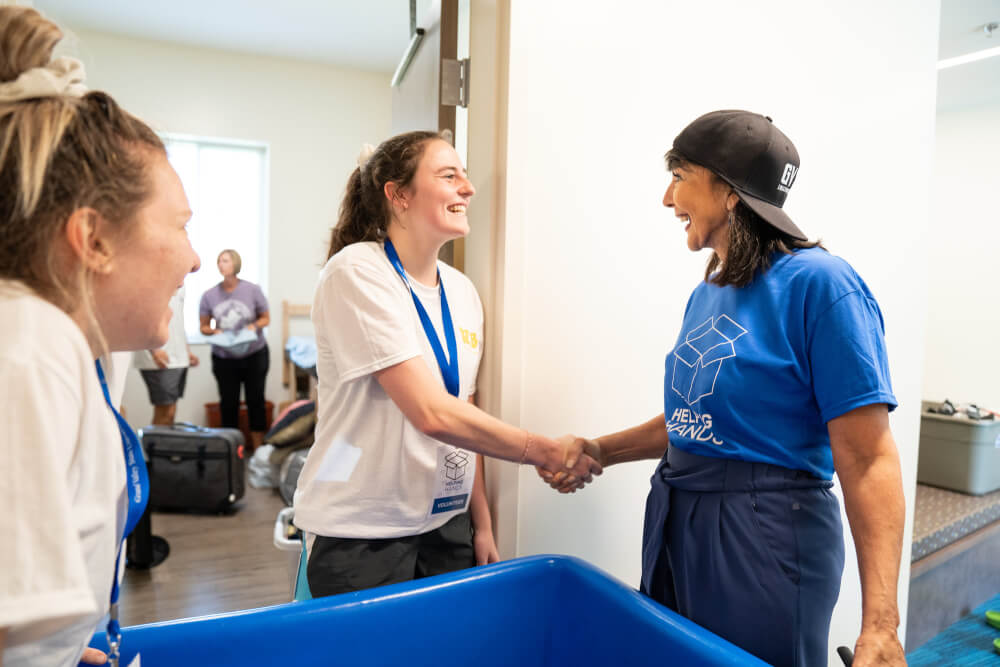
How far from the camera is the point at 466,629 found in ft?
3.77

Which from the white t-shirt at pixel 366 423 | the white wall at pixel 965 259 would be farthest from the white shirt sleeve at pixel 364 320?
the white wall at pixel 965 259

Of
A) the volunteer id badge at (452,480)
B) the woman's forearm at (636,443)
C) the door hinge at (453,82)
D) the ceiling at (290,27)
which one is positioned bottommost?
the volunteer id badge at (452,480)

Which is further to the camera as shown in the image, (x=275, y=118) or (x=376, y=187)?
(x=275, y=118)

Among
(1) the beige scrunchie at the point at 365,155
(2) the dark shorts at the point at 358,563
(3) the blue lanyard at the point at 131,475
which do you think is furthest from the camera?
(1) the beige scrunchie at the point at 365,155

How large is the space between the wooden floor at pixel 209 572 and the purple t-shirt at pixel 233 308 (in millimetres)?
1634

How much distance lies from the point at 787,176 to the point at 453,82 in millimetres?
862

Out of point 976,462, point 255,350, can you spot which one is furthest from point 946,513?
point 255,350

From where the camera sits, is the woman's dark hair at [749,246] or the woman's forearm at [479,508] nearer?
the woman's dark hair at [749,246]

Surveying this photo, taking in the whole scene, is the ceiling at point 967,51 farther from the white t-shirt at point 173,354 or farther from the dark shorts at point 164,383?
the dark shorts at point 164,383

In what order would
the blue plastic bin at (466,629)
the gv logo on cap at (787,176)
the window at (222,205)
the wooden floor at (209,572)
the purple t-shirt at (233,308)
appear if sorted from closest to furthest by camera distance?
the blue plastic bin at (466,629), the gv logo on cap at (787,176), the wooden floor at (209,572), the purple t-shirt at (233,308), the window at (222,205)

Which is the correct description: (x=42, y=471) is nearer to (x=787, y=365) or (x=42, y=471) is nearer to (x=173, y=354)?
(x=787, y=365)

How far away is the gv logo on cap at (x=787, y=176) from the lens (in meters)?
1.17

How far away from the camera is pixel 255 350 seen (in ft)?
17.4

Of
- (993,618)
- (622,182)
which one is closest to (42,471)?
(622,182)
